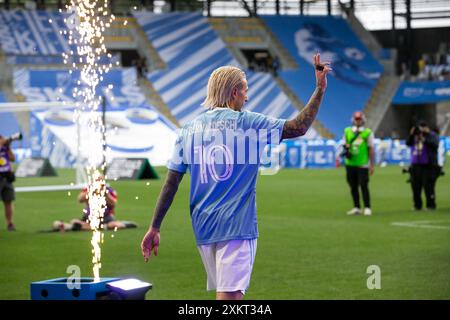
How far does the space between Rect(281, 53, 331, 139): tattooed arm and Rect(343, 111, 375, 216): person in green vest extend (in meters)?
14.7

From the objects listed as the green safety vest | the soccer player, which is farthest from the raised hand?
the green safety vest

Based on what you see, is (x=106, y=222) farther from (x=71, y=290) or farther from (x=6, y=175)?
(x=71, y=290)

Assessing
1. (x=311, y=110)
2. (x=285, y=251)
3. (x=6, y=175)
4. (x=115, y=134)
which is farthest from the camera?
(x=115, y=134)

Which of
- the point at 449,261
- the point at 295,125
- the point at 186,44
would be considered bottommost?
the point at 449,261

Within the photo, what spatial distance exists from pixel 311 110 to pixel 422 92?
2502 inches

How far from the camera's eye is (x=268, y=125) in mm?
6793

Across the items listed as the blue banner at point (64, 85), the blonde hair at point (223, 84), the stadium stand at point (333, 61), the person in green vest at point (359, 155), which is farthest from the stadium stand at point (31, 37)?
the blonde hair at point (223, 84)

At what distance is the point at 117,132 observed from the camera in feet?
150

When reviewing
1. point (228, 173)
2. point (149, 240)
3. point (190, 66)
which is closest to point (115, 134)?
point (190, 66)
